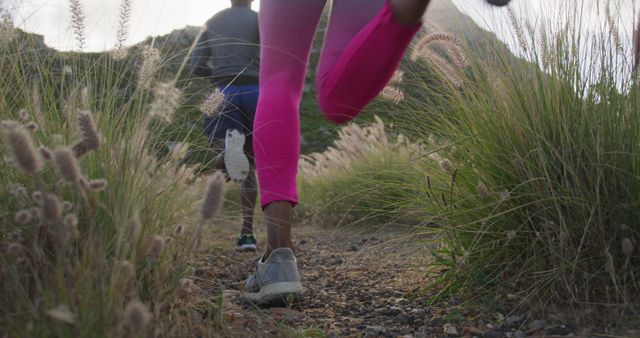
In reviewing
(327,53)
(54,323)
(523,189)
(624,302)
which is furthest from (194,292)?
(624,302)

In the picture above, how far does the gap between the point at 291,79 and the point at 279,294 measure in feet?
2.11

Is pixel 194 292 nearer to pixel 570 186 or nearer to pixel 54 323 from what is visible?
pixel 54 323

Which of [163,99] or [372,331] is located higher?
[163,99]

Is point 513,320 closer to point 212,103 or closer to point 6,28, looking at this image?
point 212,103

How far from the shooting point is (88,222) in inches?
43.3

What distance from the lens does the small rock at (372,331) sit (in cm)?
159

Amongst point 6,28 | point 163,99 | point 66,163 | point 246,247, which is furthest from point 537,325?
point 246,247

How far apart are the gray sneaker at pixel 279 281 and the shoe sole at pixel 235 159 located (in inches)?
10.3

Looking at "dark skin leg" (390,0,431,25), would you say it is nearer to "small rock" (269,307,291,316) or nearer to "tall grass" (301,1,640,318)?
"tall grass" (301,1,640,318)

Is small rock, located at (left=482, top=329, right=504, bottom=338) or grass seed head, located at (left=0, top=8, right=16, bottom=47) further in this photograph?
grass seed head, located at (left=0, top=8, right=16, bottom=47)

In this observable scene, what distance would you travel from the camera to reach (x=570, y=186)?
1.65 meters

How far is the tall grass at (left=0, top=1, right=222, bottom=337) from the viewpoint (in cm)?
99

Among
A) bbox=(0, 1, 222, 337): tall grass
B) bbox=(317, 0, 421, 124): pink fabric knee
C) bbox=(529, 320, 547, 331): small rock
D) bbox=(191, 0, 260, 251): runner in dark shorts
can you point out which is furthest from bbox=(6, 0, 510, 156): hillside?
bbox=(191, 0, 260, 251): runner in dark shorts

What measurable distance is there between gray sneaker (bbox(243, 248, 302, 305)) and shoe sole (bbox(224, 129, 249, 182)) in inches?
10.3
